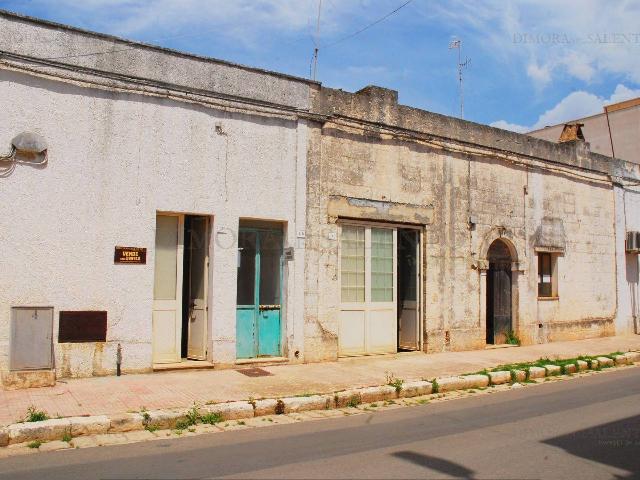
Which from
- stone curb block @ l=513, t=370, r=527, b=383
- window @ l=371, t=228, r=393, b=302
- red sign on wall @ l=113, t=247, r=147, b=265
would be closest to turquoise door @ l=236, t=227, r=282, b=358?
red sign on wall @ l=113, t=247, r=147, b=265

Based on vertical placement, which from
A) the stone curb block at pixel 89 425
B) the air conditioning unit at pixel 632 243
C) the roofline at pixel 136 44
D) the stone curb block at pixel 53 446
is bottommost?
the stone curb block at pixel 53 446

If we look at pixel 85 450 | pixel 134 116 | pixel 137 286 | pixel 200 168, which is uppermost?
pixel 134 116

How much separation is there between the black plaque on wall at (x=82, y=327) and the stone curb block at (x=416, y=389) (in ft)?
15.0

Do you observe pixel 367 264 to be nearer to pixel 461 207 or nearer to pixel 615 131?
pixel 461 207

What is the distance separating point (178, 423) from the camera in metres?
6.67

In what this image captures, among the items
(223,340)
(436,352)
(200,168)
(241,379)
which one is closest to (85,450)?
(241,379)

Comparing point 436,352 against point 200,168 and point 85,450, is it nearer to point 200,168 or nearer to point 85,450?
point 200,168

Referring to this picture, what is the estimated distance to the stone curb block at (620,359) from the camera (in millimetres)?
12359

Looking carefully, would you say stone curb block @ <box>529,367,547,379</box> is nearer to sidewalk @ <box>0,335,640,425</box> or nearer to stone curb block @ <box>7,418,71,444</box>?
sidewalk @ <box>0,335,640,425</box>

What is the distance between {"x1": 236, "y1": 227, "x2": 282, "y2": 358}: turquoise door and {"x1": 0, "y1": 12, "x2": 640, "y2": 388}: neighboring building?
1.1 inches

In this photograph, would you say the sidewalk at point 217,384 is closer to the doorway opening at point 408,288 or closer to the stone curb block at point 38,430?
the stone curb block at point 38,430

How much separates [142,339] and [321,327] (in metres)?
3.30

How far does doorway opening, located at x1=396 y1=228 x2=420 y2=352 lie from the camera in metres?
12.7

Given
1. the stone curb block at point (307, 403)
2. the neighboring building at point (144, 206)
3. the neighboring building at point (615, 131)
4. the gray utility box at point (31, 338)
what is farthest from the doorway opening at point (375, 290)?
the neighboring building at point (615, 131)
